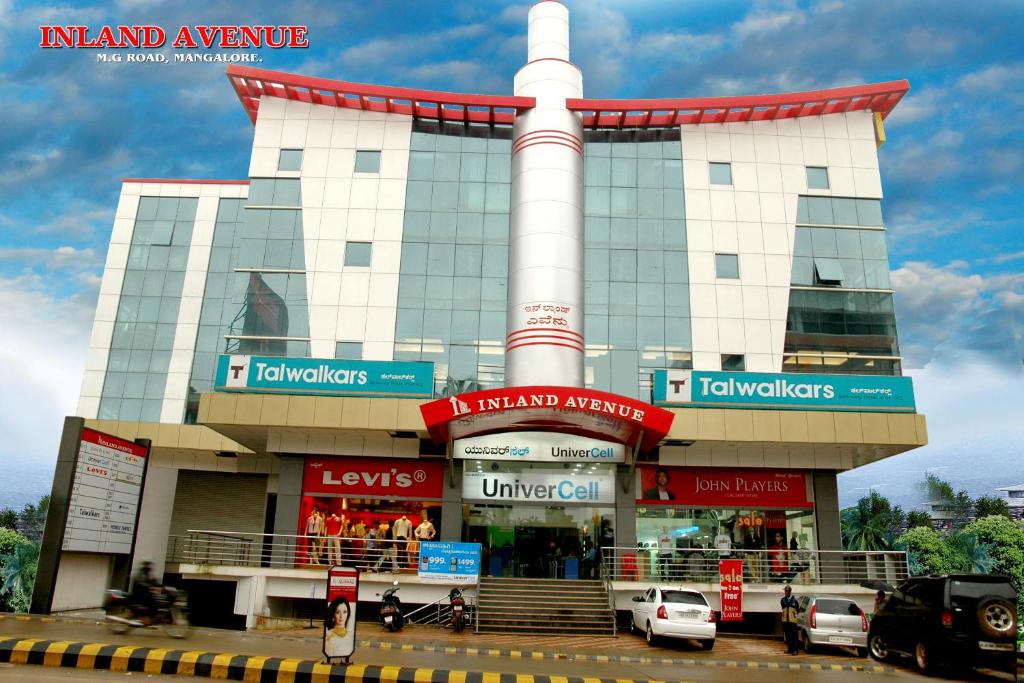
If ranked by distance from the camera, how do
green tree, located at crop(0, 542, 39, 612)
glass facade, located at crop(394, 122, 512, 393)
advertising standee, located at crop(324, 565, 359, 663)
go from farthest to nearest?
green tree, located at crop(0, 542, 39, 612)
glass facade, located at crop(394, 122, 512, 393)
advertising standee, located at crop(324, 565, 359, 663)

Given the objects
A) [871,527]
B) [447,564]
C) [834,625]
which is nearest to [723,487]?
[834,625]

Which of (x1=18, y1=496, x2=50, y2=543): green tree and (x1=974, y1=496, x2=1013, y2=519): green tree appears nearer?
(x1=18, y1=496, x2=50, y2=543): green tree

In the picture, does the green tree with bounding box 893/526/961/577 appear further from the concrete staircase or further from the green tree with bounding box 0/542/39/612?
the green tree with bounding box 0/542/39/612

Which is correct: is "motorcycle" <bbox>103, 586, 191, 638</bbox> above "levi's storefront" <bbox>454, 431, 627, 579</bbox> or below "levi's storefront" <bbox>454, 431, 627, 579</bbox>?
below

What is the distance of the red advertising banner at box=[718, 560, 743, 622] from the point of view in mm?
20734

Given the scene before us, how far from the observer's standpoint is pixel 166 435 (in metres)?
33.2

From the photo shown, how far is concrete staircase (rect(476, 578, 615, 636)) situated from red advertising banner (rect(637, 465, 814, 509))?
5.01 meters

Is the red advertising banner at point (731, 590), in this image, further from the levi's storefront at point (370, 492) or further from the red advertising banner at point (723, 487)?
the levi's storefront at point (370, 492)

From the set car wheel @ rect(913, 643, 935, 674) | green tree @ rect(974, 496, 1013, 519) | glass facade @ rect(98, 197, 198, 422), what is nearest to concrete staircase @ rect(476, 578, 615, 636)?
car wheel @ rect(913, 643, 935, 674)

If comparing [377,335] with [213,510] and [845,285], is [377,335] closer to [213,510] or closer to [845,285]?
[213,510]

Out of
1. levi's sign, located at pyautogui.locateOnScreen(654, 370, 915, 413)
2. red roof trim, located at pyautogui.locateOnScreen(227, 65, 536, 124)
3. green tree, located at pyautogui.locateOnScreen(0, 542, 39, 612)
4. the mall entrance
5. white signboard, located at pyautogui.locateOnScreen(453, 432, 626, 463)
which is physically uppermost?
red roof trim, located at pyautogui.locateOnScreen(227, 65, 536, 124)

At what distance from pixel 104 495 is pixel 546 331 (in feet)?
Answer: 48.5

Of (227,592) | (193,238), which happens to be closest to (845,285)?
(227,592)

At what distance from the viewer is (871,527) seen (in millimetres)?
83250
